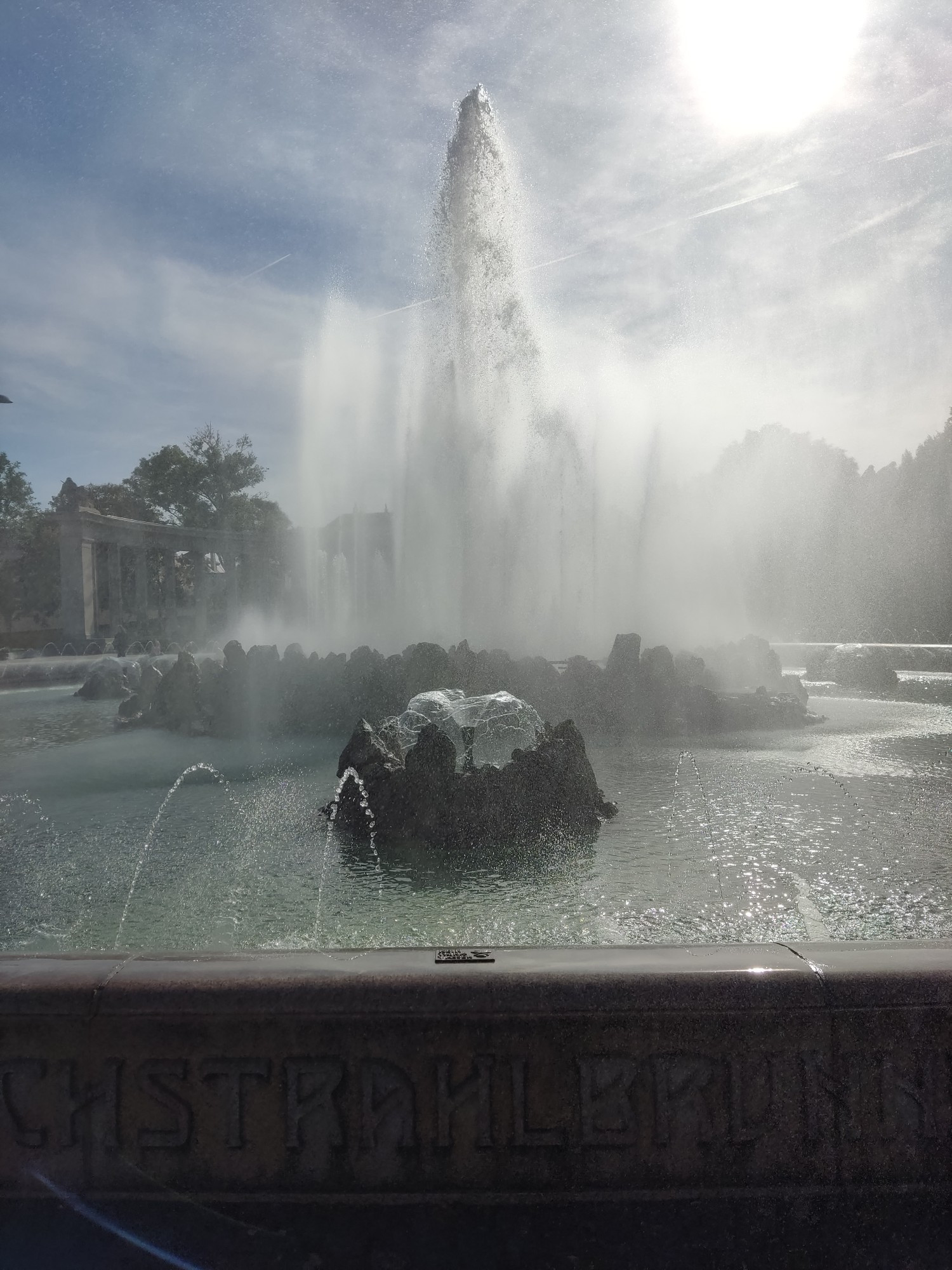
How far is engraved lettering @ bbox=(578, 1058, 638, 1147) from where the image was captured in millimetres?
2777

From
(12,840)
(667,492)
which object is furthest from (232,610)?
(12,840)

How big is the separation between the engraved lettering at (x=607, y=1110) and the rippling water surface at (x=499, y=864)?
342cm

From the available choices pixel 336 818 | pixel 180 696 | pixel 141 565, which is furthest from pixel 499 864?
pixel 141 565

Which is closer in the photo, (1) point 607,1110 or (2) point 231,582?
(1) point 607,1110

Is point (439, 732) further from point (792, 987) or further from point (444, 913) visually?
point (792, 987)

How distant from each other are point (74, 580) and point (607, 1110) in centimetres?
4666

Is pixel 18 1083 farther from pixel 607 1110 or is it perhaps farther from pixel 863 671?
pixel 863 671

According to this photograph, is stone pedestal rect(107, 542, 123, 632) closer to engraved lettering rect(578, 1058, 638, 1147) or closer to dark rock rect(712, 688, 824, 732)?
dark rock rect(712, 688, 824, 732)

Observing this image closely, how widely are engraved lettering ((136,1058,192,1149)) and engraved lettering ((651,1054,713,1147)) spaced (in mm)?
1388

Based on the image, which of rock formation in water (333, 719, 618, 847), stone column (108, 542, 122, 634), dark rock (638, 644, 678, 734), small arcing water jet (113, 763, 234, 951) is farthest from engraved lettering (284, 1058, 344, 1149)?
stone column (108, 542, 122, 634)

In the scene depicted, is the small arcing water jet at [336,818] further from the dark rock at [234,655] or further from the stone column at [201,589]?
the stone column at [201,589]

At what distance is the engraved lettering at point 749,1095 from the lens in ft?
9.12

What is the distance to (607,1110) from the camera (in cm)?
278

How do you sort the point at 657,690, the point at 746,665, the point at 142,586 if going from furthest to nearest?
the point at 142,586 < the point at 746,665 < the point at 657,690
